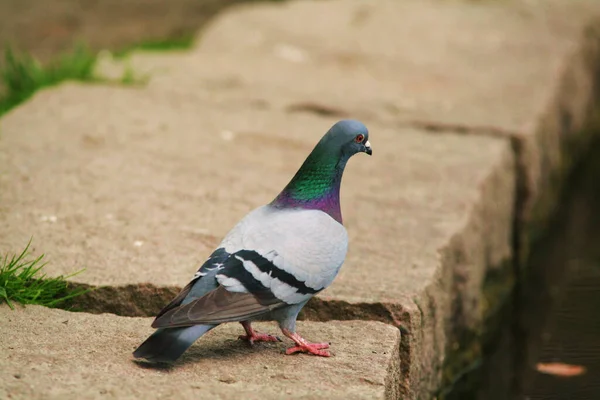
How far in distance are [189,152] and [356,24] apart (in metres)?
3.12

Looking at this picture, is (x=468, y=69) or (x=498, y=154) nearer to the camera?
(x=498, y=154)

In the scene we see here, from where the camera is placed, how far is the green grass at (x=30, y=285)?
341 cm

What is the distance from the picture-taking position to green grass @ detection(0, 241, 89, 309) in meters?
3.41

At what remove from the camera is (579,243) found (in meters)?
5.86

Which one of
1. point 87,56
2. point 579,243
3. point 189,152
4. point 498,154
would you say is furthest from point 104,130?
point 579,243

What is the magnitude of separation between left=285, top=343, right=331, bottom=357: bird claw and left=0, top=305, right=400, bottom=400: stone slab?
22 millimetres

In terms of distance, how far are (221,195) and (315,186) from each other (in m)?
1.39

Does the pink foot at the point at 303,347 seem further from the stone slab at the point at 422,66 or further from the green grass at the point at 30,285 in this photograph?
the stone slab at the point at 422,66

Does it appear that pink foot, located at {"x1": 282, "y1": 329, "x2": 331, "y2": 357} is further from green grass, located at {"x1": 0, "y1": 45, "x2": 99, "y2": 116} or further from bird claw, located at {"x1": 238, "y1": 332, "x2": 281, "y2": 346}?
green grass, located at {"x1": 0, "y1": 45, "x2": 99, "y2": 116}

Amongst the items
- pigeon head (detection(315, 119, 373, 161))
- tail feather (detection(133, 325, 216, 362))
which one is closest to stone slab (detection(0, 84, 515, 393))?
pigeon head (detection(315, 119, 373, 161))

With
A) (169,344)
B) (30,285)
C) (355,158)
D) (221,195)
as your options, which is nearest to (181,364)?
(169,344)

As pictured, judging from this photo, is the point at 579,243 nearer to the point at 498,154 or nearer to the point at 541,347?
the point at 498,154

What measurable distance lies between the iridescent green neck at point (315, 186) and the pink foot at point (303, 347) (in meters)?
0.41

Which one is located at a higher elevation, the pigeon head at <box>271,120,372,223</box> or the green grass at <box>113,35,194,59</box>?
the pigeon head at <box>271,120,372,223</box>
